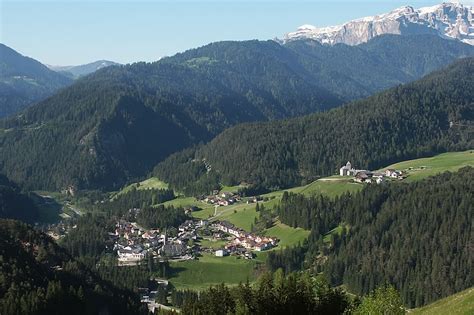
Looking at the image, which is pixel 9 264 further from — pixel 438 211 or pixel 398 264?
pixel 438 211

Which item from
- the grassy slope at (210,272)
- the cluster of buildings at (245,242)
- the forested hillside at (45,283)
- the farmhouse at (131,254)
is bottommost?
the grassy slope at (210,272)

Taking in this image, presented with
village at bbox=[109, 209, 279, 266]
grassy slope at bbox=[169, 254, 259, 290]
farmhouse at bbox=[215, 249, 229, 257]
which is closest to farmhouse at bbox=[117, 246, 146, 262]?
village at bbox=[109, 209, 279, 266]

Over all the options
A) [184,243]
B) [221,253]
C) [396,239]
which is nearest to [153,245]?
[184,243]

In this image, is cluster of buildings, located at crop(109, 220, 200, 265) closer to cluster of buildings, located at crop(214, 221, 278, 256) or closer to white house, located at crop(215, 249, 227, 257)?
white house, located at crop(215, 249, 227, 257)

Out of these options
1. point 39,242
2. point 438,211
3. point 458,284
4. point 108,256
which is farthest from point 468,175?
point 39,242

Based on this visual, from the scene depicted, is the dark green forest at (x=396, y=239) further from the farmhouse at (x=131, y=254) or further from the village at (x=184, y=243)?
the farmhouse at (x=131, y=254)

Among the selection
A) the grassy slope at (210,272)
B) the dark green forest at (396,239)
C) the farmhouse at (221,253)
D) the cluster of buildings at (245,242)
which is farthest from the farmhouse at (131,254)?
the dark green forest at (396,239)

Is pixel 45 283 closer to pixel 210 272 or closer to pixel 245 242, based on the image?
pixel 210 272
